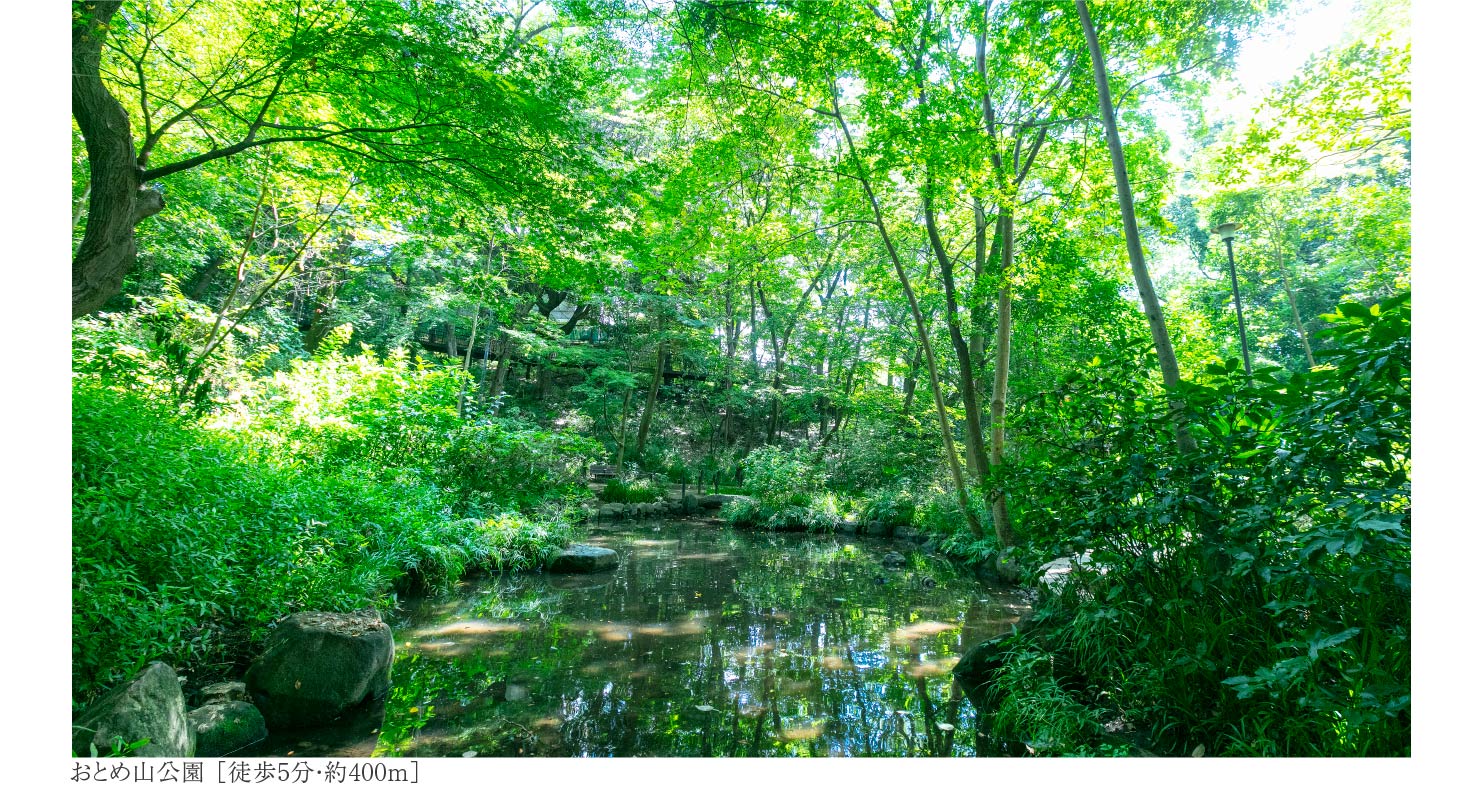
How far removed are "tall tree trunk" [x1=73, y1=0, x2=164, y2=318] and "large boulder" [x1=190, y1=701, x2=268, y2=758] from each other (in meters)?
2.05

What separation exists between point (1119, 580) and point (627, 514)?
29.7 feet

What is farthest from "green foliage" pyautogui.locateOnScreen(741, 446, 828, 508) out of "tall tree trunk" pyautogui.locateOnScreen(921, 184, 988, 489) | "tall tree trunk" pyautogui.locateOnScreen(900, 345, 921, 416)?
"tall tree trunk" pyautogui.locateOnScreen(921, 184, 988, 489)

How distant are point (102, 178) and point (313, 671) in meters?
2.52

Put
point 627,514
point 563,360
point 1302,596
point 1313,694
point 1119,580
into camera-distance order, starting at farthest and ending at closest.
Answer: point 563,360
point 627,514
point 1119,580
point 1302,596
point 1313,694

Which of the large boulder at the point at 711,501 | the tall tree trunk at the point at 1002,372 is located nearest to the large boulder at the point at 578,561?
the tall tree trunk at the point at 1002,372

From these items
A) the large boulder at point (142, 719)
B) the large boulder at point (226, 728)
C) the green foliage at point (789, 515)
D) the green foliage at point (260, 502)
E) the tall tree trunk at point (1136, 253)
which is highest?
the tall tree trunk at point (1136, 253)

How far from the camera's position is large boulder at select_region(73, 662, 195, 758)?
1801 mm

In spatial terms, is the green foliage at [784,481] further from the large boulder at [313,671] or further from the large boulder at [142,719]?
the large boulder at [142,719]

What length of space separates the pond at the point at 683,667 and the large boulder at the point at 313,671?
0.13m

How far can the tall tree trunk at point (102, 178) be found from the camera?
2730 millimetres

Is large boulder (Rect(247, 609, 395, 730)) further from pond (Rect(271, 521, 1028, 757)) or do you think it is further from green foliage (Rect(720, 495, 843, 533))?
green foliage (Rect(720, 495, 843, 533))
